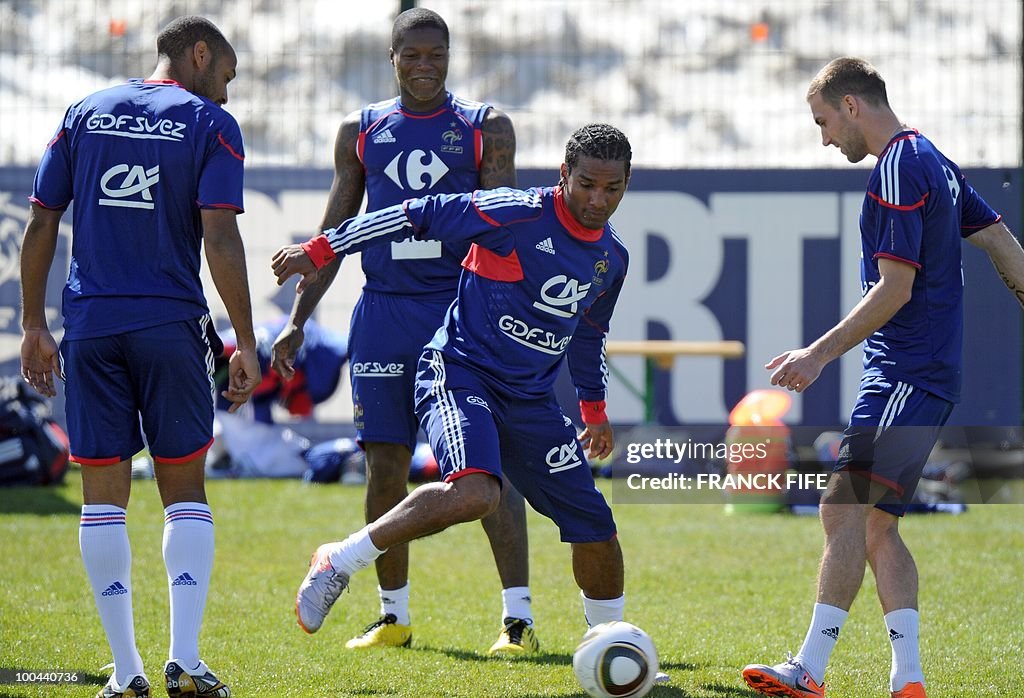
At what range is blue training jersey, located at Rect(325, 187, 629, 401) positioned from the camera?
5168mm

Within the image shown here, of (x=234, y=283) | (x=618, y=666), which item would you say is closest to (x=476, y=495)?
(x=618, y=666)

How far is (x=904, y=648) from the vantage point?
503 centimetres

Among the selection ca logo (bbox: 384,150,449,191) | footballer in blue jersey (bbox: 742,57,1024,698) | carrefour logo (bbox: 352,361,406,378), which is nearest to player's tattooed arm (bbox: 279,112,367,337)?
ca logo (bbox: 384,150,449,191)

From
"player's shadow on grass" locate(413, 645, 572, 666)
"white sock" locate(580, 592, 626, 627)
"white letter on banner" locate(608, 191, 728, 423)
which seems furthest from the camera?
"white letter on banner" locate(608, 191, 728, 423)

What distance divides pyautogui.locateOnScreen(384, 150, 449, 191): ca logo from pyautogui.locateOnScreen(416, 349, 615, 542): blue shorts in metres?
1.18

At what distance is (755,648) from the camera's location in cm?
614

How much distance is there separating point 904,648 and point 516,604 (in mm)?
1837

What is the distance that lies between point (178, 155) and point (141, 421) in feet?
3.37

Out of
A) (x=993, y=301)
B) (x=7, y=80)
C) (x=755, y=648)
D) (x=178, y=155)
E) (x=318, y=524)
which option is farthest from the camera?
(x=7, y=80)

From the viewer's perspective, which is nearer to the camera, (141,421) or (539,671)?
(141,421)

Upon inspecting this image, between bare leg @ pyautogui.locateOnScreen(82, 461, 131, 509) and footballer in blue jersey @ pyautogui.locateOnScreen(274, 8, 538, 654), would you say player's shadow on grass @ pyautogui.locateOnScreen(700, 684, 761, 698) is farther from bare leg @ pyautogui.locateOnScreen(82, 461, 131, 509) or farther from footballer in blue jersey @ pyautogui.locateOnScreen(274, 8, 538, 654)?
bare leg @ pyautogui.locateOnScreen(82, 461, 131, 509)

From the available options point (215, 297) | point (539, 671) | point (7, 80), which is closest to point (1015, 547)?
point (539, 671)

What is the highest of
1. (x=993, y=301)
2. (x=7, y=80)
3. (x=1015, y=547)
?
(x=7, y=80)

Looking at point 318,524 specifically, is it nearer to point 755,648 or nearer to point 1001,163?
point 755,648
